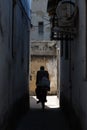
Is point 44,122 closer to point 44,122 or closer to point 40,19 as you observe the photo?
point 44,122

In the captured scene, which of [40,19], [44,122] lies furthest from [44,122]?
[40,19]

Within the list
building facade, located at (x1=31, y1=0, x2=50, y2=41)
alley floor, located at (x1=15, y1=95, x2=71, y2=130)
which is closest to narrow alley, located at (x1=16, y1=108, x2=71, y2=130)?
alley floor, located at (x1=15, y1=95, x2=71, y2=130)

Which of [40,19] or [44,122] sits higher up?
[40,19]

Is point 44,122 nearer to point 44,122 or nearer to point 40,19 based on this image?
point 44,122

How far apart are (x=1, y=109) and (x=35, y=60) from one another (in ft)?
72.8

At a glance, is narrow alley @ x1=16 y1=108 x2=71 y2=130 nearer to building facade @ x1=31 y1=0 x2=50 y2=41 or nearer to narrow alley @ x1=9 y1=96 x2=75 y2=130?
narrow alley @ x1=9 y1=96 x2=75 y2=130

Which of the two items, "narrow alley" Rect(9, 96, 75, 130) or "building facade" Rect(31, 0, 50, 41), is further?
"building facade" Rect(31, 0, 50, 41)

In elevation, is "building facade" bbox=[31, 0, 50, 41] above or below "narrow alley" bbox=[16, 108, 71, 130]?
above

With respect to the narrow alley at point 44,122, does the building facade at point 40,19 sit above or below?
above

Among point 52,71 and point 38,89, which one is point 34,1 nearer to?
point 52,71

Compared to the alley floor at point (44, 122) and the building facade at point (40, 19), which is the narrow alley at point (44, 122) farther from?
the building facade at point (40, 19)

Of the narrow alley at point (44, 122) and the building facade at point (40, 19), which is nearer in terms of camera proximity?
the narrow alley at point (44, 122)

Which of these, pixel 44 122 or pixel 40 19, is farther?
pixel 40 19

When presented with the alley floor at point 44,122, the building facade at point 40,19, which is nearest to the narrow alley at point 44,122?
the alley floor at point 44,122
